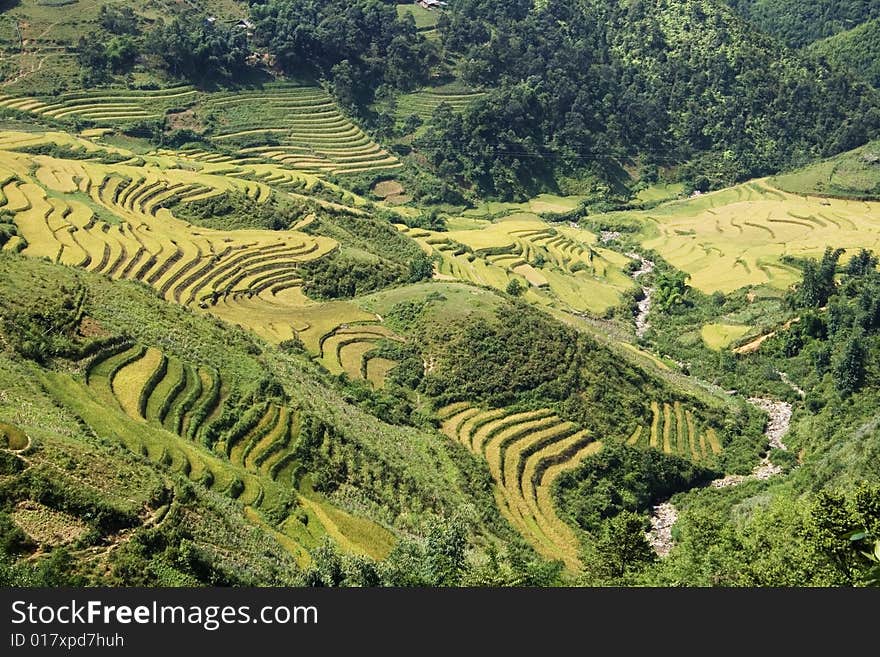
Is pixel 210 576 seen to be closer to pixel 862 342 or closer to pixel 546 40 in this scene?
pixel 862 342

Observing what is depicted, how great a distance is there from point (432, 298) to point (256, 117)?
42.7 metres

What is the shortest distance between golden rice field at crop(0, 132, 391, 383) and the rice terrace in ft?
0.82

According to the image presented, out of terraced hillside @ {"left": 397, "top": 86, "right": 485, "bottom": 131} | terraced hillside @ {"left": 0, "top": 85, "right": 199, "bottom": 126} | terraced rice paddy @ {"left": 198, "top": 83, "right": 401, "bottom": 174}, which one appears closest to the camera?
terraced hillside @ {"left": 0, "top": 85, "right": 199, "bottom": 126}

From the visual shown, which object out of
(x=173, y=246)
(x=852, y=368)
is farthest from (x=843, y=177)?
(x=173, y=246)

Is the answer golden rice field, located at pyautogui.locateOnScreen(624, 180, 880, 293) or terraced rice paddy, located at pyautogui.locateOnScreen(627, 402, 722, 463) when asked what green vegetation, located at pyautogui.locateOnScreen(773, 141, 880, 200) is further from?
terraced rice paddy, located at pyautogui.locateOnScreen(627, 402, 722, 463)

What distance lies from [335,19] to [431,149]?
1852 cm

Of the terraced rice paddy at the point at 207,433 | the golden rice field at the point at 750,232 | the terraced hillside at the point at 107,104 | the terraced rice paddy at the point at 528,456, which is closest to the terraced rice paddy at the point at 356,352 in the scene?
the terraced rice paddy at the point at 528,456

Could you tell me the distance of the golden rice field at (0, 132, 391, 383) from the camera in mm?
42250

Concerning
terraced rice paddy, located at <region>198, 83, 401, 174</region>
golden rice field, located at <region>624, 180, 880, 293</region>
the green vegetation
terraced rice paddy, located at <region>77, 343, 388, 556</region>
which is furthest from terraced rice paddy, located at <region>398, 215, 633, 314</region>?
the green vegetation

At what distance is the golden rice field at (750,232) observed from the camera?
60.5 m

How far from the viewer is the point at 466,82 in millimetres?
92562

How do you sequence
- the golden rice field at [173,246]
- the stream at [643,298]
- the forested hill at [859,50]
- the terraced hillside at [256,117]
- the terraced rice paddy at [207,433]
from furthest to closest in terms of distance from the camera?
the forested hill at [859,50]
the terraced hillside at [256,117]
the stream at [643,298]
the golden rice field at [173,246]
the terraced rice paddy at [207,433]

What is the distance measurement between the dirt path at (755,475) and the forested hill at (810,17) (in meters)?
102

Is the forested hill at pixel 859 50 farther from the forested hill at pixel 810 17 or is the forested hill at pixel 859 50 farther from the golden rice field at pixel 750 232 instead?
the golden rice field at pixel 750 232
